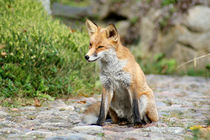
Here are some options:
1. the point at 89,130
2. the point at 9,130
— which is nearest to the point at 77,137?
the point at 89,130

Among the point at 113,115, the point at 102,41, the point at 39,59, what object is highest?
the point at 102,41

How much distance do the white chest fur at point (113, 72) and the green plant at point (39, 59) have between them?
1.68 meters

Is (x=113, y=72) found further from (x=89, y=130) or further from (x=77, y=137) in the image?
(x=77, y=137)

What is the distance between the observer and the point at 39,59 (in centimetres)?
551

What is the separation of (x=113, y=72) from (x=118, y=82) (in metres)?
0.16

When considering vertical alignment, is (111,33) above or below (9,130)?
above

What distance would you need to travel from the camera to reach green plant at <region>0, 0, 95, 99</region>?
5.32 meters

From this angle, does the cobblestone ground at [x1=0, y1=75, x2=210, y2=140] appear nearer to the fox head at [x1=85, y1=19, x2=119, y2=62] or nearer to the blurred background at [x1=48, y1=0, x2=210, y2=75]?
the fox head at [x1=85, y1=19, x2=119, y2=62]

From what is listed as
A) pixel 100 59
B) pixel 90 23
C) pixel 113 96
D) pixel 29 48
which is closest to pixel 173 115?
pixel 113 96

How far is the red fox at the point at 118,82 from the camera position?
407 cm

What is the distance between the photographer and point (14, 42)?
17.7 ft

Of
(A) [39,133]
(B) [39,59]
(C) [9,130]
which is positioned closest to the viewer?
(A) [39,133]

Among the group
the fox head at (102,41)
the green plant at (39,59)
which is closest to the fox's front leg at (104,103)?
the fox head at (102,41)

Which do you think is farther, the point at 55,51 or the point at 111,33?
the point at 55,51
